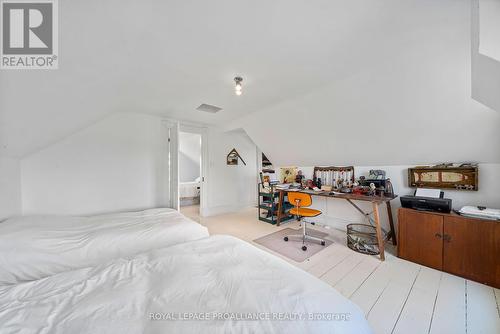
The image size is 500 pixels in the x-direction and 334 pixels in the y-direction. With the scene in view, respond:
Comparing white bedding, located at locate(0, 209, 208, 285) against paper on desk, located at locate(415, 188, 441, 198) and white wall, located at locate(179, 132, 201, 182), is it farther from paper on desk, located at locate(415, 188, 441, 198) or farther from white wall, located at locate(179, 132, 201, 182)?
white wall, located at locate(179, 132, 201, 182)

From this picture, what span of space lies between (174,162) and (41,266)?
5.95 feet

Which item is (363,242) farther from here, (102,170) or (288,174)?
(102,170)

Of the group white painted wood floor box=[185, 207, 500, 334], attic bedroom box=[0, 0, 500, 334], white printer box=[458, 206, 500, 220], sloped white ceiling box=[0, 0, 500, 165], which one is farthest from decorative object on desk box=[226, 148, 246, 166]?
white printer box=[458, 206, 500, 220]

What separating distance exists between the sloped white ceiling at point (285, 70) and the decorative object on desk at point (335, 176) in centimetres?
51

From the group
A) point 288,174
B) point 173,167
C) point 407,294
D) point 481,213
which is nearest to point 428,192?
point 481,213

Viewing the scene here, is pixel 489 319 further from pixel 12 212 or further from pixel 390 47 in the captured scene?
pixel 12 212

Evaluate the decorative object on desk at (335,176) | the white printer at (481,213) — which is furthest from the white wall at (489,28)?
the decorative object on desk at (335,176)

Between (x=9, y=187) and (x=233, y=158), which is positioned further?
(x=233, y=158)

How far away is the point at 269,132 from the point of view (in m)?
3.91

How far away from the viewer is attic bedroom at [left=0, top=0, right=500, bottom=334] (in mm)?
924

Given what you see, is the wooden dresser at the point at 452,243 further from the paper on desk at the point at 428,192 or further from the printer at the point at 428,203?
the paper on desk at the point at 428,192

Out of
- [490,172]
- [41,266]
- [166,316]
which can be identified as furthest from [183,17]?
[490,172]

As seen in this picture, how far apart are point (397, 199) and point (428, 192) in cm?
50

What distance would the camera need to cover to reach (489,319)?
1484 mm
